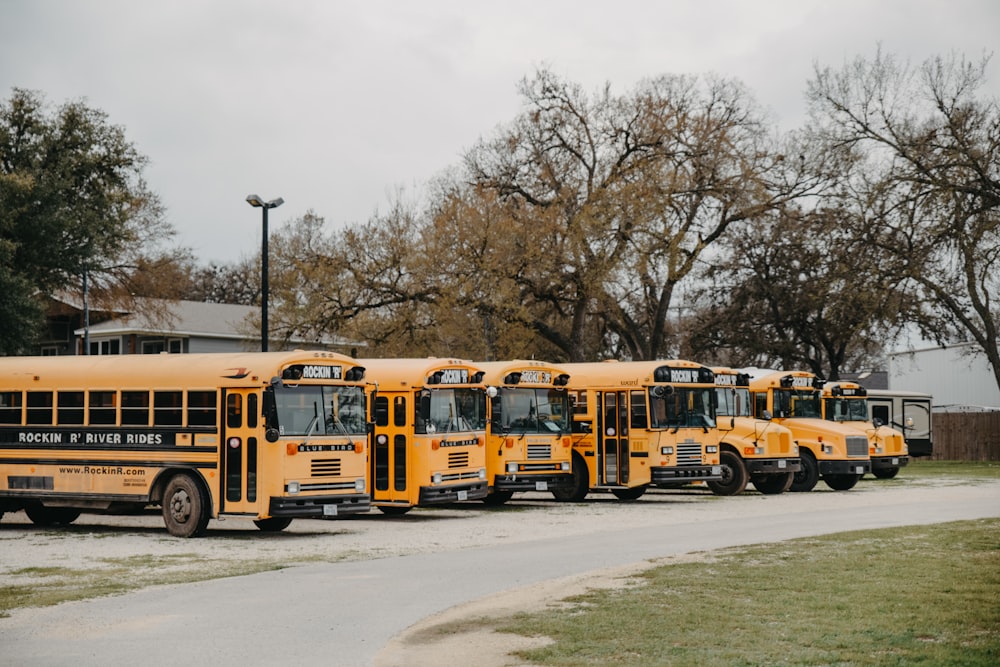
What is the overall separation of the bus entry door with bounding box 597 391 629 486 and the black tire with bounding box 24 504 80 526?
10302 mm

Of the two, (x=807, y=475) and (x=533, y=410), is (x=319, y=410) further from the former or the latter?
(x=807, y=475)

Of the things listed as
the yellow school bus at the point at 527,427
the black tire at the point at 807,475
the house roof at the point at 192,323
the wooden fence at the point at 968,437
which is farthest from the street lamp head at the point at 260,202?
the wooden fence at the point at 968,437

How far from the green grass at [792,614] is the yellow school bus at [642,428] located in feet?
34.7

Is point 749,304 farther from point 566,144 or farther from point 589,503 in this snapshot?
point 589,503

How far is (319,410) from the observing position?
1975 centimetres

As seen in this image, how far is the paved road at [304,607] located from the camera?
9945 millimetres

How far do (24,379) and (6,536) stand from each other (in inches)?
101

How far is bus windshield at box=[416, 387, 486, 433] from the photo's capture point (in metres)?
23.1

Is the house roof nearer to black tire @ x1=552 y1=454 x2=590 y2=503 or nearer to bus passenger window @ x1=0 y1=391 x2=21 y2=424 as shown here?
black tire @ x1=552 y1=454 x2=590 y2=503

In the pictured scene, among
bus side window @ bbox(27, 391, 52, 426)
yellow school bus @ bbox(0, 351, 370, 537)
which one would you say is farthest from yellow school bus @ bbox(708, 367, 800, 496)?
bus side window @ bbox(27, 391, 52, 426)

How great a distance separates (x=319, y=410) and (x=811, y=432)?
15.4 m

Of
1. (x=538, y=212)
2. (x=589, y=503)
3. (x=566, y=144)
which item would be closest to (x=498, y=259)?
(x=538, y=212)

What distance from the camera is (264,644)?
33.7ft

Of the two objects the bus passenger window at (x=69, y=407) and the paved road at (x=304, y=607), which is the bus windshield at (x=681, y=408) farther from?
the bus passenger window at (x=69, y=407)
